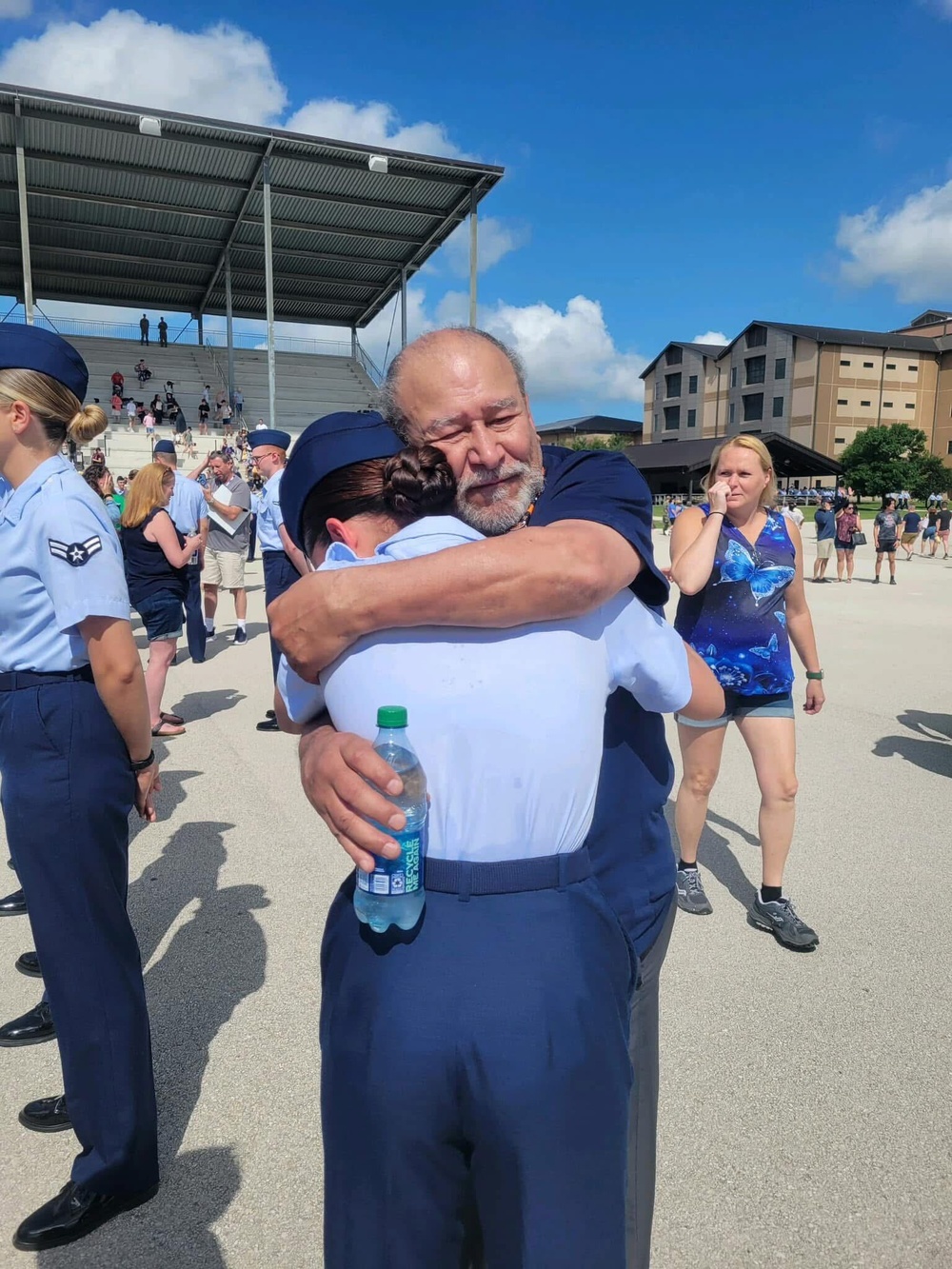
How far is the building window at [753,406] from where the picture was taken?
2997 inches

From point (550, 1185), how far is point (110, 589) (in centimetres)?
163

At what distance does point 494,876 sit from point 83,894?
1480 mm

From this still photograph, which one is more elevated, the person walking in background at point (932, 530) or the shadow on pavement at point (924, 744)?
the person walking in background at point (932, 530)

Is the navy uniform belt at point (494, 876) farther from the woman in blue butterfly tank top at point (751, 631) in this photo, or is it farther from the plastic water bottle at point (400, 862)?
the woman in blue butterfly tank top at point (751, 631)

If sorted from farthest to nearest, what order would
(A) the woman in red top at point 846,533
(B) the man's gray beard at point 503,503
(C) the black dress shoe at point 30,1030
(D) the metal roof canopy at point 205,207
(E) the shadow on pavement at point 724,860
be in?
1. (D) the metal roof canopy at point 205,207
2. (A) the woman in red top at point 846,533
3. (E) the shadow on pavement at point 724,860
4. (C) the black dress shoe at point 30,1030
5. (B) the man's gray beard at point 503,503

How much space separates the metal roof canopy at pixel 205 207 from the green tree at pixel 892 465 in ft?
141

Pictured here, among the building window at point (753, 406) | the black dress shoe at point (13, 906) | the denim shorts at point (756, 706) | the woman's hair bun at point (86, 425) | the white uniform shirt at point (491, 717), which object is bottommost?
the black dress shoe at point (13, 906)

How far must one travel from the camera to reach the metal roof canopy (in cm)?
2369

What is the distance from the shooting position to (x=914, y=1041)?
3.02 metres

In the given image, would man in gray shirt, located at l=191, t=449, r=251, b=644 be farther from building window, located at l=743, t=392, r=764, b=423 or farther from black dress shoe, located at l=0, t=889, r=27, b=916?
building window, located at l=743, t=392, r=764, b=423

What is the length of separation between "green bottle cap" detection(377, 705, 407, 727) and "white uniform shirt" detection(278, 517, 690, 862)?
4 cm

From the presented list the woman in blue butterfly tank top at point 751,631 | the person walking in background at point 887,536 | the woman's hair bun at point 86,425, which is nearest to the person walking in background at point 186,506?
the woman's hair bun at point 86,425

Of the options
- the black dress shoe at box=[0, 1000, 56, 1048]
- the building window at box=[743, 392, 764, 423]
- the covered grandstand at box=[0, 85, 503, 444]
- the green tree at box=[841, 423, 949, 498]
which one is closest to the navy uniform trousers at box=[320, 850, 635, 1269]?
the black dress shoe at box=[0, 1000, 56, 1048]

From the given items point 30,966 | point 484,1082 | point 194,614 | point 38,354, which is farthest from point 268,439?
point 484,1082
